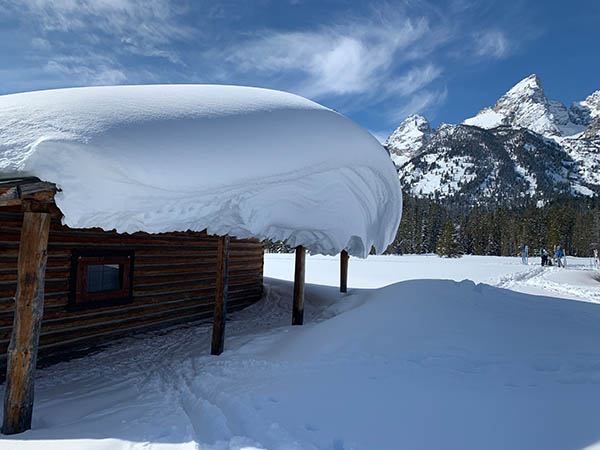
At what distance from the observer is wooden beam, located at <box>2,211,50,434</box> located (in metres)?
3.39

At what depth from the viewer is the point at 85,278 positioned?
6262 mm

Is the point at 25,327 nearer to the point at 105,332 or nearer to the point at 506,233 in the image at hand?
the point at 105,332

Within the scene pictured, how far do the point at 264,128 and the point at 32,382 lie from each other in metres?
4.15

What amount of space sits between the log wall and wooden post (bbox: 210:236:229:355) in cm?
246

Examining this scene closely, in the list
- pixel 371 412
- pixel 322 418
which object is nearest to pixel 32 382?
pixel 322 418

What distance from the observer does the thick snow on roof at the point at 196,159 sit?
3.51 meters

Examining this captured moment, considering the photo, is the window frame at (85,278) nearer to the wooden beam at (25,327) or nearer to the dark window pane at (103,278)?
the dark window pane at (103,278)

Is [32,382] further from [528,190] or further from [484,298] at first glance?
[528,190]

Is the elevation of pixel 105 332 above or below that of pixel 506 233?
below

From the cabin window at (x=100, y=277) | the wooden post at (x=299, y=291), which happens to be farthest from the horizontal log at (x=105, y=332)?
the wooden post at (x=299, y=291)

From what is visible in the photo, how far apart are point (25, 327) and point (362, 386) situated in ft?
11.8

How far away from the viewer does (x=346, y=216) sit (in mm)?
6848

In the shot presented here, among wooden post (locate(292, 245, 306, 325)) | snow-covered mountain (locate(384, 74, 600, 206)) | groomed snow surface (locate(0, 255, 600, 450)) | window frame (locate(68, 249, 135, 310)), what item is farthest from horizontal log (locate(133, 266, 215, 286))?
snow-covered mountain (locate(384, 74, 600, 206))

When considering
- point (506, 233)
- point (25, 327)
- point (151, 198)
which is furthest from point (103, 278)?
point (506, 233)
